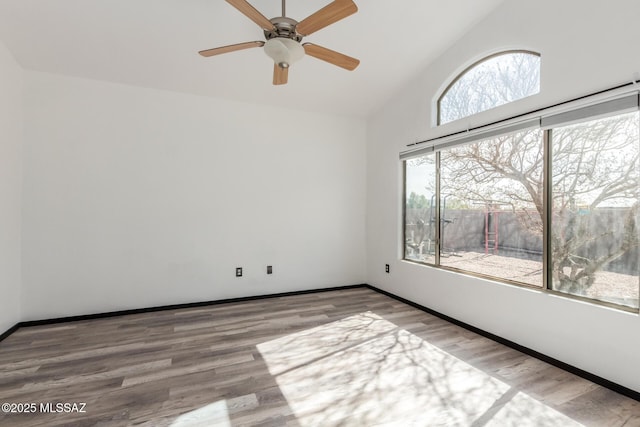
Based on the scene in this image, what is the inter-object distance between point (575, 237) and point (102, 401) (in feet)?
A: 11.4

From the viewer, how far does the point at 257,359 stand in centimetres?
247

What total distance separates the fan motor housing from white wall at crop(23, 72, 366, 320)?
200 centimetres

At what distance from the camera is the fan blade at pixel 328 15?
1.90 m

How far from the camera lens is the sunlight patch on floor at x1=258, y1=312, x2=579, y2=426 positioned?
1780 millimetres

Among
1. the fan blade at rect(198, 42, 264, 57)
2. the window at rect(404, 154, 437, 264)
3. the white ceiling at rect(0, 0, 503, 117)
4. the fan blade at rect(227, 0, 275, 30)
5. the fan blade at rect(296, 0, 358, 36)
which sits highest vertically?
the white ceiling at rect(0, 0, 503, 117)

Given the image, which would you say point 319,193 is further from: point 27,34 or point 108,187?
point 27,34

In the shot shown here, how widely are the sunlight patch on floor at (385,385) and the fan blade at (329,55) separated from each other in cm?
242

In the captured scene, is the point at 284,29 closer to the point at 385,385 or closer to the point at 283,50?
the point at 283,50

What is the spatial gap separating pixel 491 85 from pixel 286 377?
318 cm

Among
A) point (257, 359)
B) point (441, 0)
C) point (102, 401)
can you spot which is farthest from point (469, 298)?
point (102, 401)

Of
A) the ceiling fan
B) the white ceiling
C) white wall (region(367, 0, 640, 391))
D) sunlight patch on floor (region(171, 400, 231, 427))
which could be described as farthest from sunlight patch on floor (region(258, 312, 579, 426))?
A: the white ceiling

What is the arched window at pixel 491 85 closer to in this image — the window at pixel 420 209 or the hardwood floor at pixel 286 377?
the window at pixel 420 209

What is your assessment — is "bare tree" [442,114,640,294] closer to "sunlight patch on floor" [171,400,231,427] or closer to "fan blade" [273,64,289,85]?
"fan blade" [273,64,289,85]

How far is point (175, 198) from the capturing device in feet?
12.3
